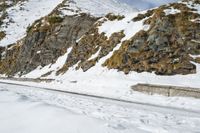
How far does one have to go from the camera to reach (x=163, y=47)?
102 feet

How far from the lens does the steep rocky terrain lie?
29547 millimetres

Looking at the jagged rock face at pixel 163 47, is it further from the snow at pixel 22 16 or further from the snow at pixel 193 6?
the snow at pixel 22 16

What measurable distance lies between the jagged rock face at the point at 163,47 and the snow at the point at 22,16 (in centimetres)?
4607

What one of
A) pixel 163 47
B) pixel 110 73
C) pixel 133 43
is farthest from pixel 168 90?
pixel 133 43

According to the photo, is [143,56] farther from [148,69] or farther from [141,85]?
[141,85]

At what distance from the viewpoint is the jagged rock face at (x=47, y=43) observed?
53188 mm

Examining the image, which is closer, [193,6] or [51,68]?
[193,6]

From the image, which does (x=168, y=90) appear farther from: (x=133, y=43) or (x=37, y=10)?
(x=37, y=10)

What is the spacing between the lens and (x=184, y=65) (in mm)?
27375

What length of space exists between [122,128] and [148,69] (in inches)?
848

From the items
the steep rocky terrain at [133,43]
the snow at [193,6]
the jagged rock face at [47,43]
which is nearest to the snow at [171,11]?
the steep rocky terrain at [133,43]

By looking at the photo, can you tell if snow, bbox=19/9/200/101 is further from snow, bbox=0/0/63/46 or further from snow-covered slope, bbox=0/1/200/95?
snow, bbox=0/0/63/46

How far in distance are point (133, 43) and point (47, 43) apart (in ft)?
82.8

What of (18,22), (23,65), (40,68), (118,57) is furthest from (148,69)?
(18,22)
